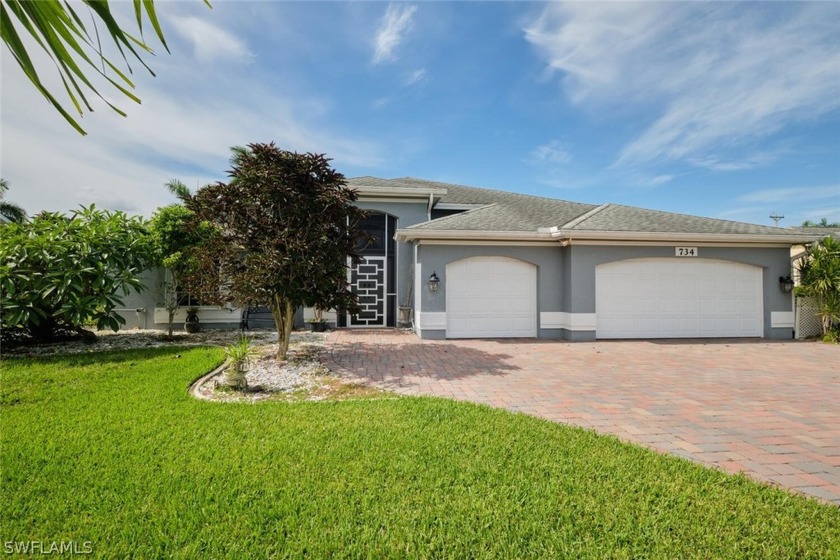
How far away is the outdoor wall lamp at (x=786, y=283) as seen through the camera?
11188 millimetres

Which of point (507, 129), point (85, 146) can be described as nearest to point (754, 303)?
point (507, 129)

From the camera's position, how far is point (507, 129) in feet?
41.8

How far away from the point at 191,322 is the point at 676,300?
54.8 feet

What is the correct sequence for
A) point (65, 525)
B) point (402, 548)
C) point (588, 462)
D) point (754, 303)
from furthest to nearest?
point (754, 303) → point (588, 462) → point (65, 525) → point (402, 548)

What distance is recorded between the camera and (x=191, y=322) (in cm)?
1222

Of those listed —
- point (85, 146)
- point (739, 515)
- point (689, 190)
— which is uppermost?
point (689, 190)

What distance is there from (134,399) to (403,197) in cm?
1050

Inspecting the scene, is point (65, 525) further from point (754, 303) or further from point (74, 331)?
point (754, 303)

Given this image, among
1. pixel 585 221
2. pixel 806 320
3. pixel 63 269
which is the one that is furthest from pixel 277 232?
pixel 806 320

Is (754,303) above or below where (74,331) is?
above

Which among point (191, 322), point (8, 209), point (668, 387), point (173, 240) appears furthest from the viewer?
point (8, 209)

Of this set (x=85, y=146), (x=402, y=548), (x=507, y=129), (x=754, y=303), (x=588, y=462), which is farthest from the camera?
(x=507, y=129)

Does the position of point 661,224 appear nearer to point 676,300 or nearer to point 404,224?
point 676,300

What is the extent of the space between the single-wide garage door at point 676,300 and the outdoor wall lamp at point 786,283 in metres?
0.57
